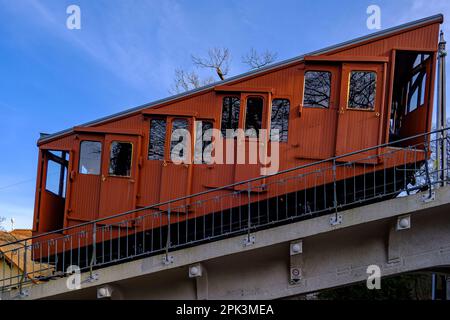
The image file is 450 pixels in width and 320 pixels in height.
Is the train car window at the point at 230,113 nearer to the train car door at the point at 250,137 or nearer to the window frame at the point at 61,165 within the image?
the train car door at the point at 250,137

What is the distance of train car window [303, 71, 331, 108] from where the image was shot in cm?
967

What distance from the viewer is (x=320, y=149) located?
9539 mm

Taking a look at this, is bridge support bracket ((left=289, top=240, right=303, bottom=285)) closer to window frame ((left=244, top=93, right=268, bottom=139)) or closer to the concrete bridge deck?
the concrete bridge deck

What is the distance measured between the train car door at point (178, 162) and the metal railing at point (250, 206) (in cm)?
22

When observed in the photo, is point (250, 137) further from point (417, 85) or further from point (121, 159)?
point (417, 85)

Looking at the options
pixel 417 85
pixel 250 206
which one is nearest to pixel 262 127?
pixel 250 206

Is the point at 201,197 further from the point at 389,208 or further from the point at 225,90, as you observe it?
the point at 389,208

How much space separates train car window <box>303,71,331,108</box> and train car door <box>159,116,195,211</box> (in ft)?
8.10

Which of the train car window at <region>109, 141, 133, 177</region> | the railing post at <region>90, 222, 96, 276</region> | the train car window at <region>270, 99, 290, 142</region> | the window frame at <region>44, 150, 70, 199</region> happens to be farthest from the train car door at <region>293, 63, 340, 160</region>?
the window frame at <region>44, 150, 70, 199</region>

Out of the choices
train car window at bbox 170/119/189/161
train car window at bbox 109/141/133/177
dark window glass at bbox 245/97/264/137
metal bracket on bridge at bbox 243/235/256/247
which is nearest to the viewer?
metal bracket on bridge at bbox 243/235/256/247

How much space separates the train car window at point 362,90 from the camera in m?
9.39

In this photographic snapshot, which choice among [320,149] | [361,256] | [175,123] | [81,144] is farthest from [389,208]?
[81,144]

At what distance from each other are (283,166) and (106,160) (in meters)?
4.02

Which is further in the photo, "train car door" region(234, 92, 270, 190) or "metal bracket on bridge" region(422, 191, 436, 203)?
"train car door" region(234, 92, 270, 190)
